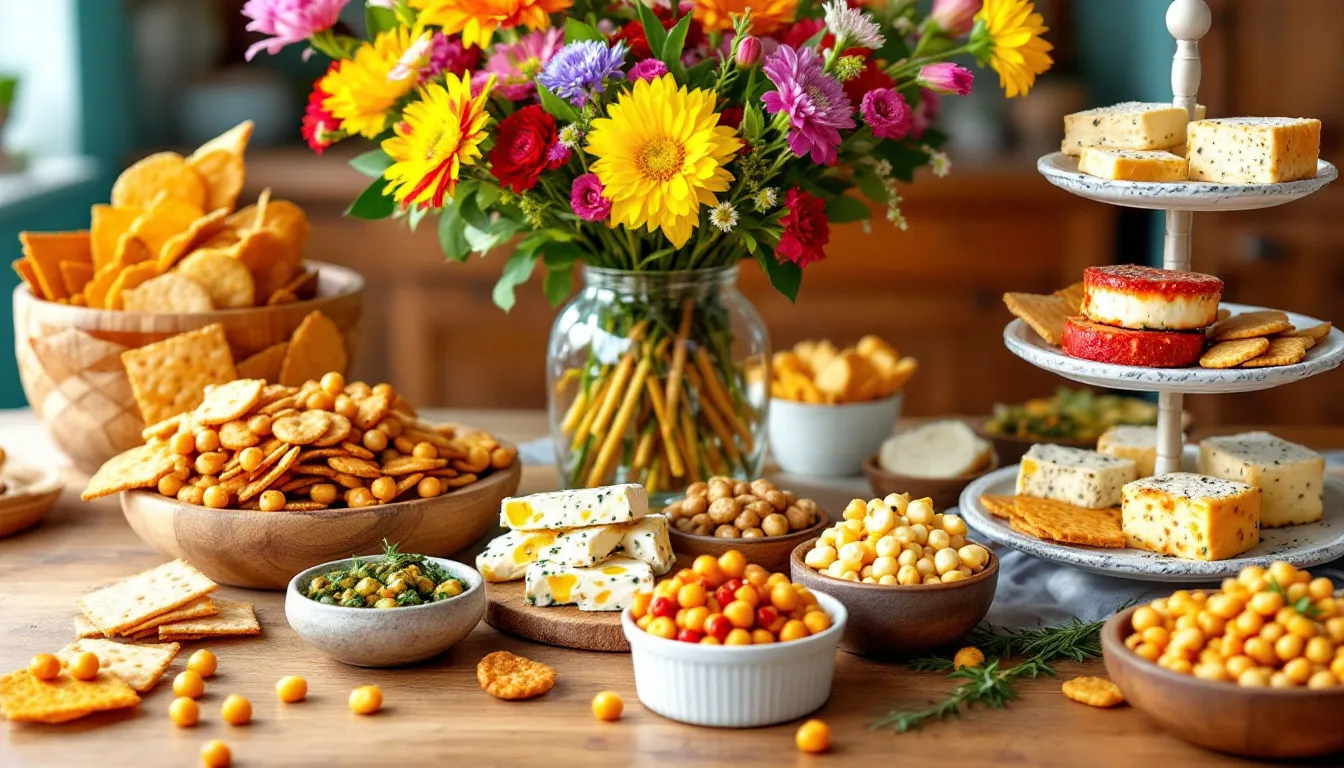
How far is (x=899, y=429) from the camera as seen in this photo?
8.38ft

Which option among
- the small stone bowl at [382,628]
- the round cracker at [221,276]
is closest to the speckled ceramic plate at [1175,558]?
the small stone bowl at [382,628]

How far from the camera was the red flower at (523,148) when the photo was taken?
1.71 meters

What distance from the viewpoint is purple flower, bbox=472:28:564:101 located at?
1796 mm

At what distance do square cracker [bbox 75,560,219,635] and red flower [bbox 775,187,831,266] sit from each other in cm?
77

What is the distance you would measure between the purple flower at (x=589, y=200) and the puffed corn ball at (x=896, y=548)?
0.45 metres

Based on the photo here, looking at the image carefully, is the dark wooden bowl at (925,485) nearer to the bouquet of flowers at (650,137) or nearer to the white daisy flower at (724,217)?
the bouquet of flowers at (650,137)

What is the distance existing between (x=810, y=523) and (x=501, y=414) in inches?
42.1

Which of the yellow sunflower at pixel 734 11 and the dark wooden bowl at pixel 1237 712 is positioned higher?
the yellow sunflower at pixel 734 11

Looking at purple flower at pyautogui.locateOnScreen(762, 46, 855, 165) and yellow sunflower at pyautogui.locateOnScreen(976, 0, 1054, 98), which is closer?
purple flower at pyautogui.locateOnScreen(762, 46, 855, 165)

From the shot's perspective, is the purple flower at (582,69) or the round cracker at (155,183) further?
the round cracker at (155,183)

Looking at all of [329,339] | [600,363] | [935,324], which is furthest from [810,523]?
[935,324]

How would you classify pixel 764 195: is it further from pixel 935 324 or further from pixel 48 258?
pixel 935 324

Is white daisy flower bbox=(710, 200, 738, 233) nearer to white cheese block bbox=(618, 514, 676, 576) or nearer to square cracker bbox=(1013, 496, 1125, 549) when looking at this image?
white cheese block bbox=(618, 514, 676, 576)

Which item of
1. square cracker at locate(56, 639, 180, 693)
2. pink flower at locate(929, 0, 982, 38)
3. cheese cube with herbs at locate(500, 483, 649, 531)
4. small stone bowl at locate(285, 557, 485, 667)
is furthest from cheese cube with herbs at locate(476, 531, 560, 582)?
pink flower at locate(929, 0, 982, 38)
